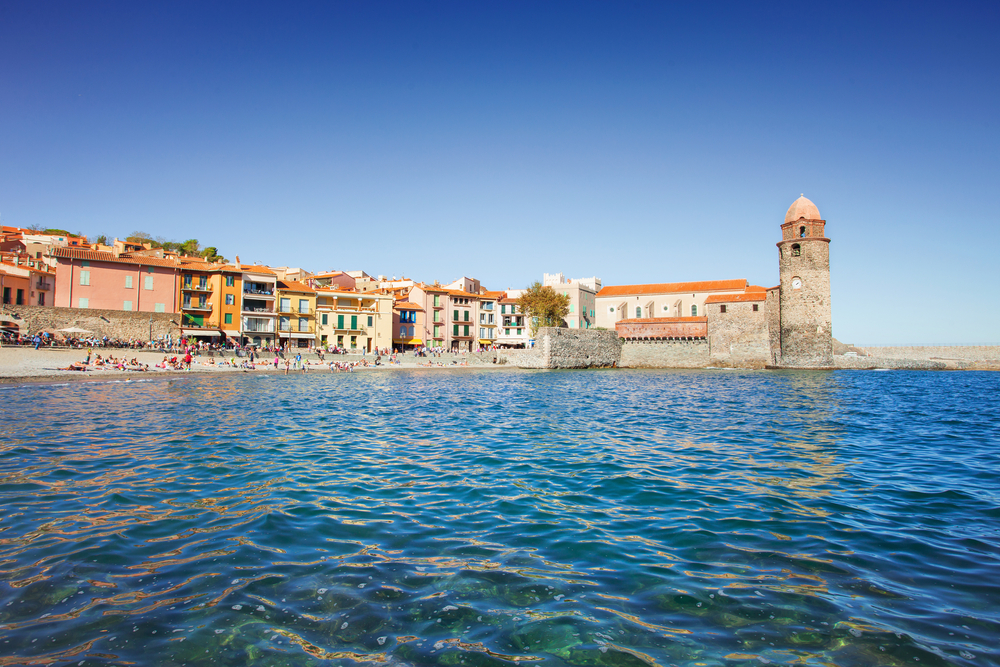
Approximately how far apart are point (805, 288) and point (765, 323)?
15.1 ft

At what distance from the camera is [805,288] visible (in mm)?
50062

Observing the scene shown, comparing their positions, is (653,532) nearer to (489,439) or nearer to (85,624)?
(85,624)

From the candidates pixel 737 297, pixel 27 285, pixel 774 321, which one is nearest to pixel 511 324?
pixel 737 297

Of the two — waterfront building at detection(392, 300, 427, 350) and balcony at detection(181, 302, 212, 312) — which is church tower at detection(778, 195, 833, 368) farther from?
balcony at detection(181, 302, 212, 312)

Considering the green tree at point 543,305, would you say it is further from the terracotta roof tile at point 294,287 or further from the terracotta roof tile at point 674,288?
the terracotta roof tile at point 294,287

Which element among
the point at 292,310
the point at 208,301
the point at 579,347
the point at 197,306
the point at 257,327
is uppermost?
the point at 208,301

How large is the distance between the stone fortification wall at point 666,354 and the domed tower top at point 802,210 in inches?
558

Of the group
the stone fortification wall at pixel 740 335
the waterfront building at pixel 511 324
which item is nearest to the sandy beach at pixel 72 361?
the waterfront building at pixel 511 324

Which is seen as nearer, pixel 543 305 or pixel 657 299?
pixel 543 305

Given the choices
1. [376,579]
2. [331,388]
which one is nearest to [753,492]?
[376,579]

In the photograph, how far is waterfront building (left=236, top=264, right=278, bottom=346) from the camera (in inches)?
1919

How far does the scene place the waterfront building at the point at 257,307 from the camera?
1919 inches

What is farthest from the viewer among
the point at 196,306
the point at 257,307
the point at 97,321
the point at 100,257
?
the point at 257,307

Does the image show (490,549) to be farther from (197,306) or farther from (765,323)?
(765,323)
